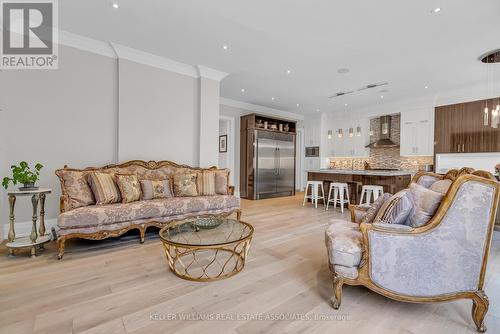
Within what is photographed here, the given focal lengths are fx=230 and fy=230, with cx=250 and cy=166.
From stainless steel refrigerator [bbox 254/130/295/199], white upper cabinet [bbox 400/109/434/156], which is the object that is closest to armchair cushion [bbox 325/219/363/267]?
stainless steel refrigerator [bbox 254/130/295/199]

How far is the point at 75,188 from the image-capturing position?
119 inches

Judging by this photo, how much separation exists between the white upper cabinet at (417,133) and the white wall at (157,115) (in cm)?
589

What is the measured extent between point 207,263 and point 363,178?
434 cm

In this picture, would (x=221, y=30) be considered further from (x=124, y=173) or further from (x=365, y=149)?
(x=365, y=149)

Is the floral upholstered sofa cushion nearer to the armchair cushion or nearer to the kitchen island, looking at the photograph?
the armchair cushion

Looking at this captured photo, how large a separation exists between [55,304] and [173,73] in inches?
153

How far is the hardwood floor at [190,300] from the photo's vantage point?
1.55 m

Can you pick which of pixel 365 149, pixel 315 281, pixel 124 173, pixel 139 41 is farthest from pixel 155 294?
pixel 365 149

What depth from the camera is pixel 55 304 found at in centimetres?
176

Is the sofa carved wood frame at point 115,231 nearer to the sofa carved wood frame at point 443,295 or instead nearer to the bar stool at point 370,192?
the sofa carved wood frame at point 443,295

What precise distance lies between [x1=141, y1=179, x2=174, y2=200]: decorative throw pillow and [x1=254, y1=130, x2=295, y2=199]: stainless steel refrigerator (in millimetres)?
3392

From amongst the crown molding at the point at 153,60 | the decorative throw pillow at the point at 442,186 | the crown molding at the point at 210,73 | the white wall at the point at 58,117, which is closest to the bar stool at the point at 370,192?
the decorative throw pillow at the point at 442,186

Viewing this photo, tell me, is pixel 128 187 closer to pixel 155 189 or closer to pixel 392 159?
pixel 155 189

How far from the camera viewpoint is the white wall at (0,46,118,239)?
10.5 ft
